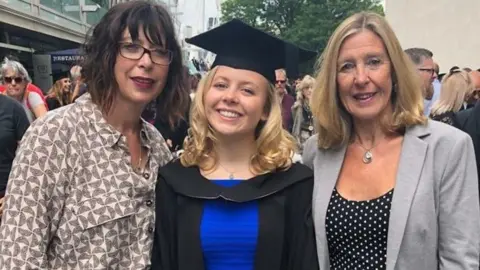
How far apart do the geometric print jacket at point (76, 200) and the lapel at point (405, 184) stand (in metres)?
0.95

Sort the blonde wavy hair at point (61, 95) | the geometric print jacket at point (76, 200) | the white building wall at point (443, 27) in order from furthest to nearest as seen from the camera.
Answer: the white building wall at point (443, 27)
the blonde wavy hair at point (61, 95)
the geometric print jacket at point (76, 200)

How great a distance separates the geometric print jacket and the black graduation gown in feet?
0.21

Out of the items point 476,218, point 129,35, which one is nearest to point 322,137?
point 476,218

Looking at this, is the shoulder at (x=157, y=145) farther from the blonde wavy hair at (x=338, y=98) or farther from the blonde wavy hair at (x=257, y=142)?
the blonde wavy hair at (x=338, y=98)

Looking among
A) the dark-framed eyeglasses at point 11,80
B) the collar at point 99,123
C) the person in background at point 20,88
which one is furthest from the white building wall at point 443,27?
the collar at point 99,123

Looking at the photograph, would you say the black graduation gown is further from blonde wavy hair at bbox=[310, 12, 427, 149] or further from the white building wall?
the white building wall

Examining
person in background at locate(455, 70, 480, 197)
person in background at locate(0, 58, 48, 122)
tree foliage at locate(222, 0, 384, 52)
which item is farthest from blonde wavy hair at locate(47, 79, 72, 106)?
tree foliage at locate(222, 0, 384, 52)

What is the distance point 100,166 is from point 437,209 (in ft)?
4.31

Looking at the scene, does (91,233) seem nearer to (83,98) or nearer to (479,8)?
(83,98)

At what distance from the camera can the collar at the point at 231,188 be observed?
2.14 metres

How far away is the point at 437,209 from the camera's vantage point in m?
2.01

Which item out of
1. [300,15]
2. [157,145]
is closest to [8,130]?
[157,145]

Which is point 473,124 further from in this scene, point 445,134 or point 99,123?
point 99,123

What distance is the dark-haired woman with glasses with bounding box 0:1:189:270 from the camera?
1.82 metres
